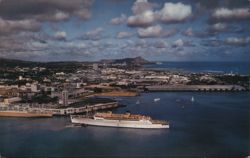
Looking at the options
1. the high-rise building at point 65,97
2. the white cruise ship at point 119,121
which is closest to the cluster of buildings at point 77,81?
the high-rise building at point 65,97

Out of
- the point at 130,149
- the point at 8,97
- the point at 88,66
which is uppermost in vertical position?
the point at 88,66

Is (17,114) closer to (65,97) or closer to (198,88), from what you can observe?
(65,97)

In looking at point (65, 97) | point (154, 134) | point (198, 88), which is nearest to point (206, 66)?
point (198, 88)

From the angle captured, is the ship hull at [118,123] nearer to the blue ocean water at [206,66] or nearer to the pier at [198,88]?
the pier at [198,88]

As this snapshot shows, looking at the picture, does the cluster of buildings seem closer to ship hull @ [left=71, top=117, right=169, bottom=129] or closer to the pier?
the pier

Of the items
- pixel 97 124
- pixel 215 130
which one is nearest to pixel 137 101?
pixel 97 124

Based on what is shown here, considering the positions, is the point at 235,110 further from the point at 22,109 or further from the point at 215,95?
the point at 22,109
